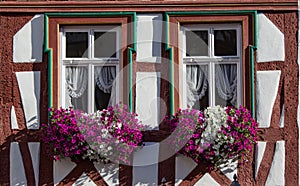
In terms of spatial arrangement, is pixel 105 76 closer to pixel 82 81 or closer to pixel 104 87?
pixel 104 87

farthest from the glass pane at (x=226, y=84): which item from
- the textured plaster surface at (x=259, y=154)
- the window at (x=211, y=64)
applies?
the textured plaster surface at (x=259, y=154)

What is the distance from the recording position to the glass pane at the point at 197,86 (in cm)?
966

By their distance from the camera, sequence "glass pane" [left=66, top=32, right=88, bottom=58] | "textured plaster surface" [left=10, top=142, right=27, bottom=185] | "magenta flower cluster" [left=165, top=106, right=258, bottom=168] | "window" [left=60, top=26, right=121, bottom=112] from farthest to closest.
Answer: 1. "glass pane" [left=66, top=32, right=88, bottom=58]
2. "window" [left=60, top=26, right=121, bottom=112]
3. "textured plaster surface" [left=10, top=142, right=27, bottom=185]
4. "magenta flower cluster" [left=165, top=106, right=258, bottom=168]

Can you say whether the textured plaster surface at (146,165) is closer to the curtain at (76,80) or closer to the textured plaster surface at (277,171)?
the curtain at (76,80)

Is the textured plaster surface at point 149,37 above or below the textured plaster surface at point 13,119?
above

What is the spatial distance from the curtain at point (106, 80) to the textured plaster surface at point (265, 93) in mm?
1845

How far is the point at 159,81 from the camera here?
9586 millimetres

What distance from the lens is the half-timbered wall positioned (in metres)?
9.40

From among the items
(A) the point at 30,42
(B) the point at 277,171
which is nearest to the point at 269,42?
(B) the point at 277,171

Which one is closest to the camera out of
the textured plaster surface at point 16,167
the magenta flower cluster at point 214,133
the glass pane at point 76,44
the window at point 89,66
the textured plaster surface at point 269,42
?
the magenta flower cluster at point 214,133

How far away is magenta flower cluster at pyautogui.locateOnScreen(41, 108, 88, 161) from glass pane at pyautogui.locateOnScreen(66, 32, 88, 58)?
918 mm

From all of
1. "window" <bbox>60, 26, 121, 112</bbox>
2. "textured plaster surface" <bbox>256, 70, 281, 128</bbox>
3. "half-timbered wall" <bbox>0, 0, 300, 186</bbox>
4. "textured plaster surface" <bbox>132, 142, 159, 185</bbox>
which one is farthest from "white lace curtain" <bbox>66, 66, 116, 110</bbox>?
"textured plaster surface" <bbox>256, 70, 281, 128</bbox>

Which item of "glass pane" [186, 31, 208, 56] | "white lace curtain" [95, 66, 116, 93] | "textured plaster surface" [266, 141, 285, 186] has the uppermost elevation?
"glass pane" [186, 31, 208, 56]

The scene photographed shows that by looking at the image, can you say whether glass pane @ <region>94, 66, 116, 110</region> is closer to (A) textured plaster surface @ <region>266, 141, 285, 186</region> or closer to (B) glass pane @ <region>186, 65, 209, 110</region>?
(B) glass pane @ <region>186, 65, 209, 110</region>
